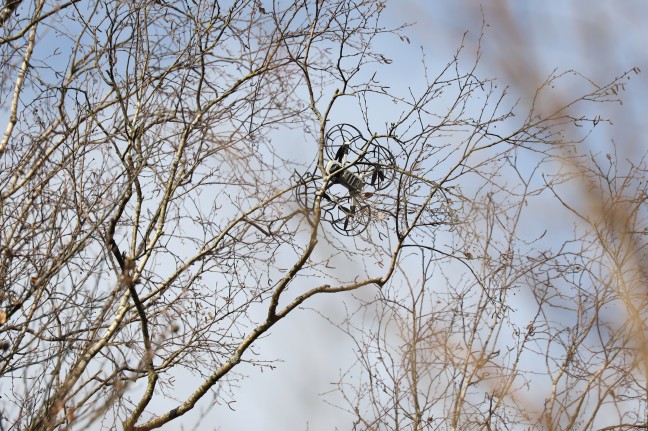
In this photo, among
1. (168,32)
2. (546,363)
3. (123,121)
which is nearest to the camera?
(546,363)

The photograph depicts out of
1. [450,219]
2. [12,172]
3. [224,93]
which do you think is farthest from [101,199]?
[450,219]

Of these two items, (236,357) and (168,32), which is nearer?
(236,357)

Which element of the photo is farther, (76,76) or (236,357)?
(76,76)

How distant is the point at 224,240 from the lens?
23.8ft

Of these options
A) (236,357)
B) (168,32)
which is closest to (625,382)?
(236,357)

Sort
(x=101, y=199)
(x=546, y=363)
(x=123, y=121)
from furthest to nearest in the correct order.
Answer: (x=123, y=121) → (x=546, y=363) → (x=101, y=199)

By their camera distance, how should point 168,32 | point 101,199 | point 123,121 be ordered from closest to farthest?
point 101,199 < point 123,121 < point 168,32

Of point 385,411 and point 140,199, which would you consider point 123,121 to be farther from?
point 385,411

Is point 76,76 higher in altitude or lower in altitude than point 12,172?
higher

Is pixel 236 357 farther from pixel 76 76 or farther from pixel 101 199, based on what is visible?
pixel 76 76

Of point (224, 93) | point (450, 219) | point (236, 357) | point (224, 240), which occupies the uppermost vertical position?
point (224, 93)

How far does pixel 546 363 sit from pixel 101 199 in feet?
11.6

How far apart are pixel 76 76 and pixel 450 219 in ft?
11.2

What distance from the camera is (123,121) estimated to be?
6.84 metres
